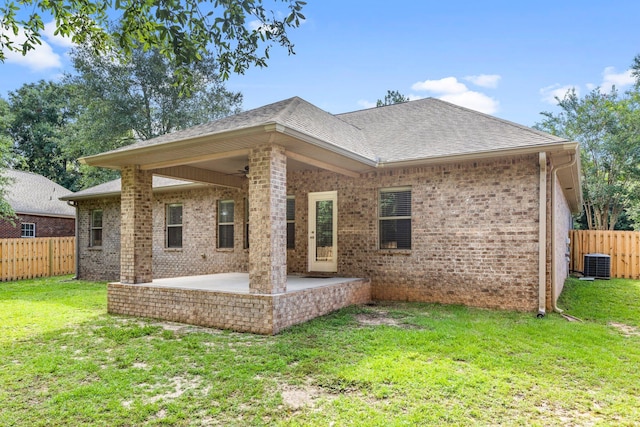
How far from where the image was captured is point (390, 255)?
8570 millimetres

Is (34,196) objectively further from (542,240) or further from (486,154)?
(542,240)

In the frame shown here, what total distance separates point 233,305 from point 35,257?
12994 mm

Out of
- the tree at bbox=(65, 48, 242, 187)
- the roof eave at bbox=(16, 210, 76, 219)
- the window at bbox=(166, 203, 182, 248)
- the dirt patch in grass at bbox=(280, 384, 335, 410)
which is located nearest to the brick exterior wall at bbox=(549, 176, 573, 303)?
the dirt patch in grass at bbox=(280, 384, 335, 410)

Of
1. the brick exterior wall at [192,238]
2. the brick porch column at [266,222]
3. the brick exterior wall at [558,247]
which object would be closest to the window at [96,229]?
the brick exterior wall at [192,238]

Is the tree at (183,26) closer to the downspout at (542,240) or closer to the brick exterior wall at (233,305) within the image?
the brick exterior wall at (233,305)

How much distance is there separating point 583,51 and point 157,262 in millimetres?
17230

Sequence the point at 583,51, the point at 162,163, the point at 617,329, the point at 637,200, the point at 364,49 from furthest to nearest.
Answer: the point at 637,200
the point at 583,51
the point at 364,49
the point at 162,163
the point at 617,329

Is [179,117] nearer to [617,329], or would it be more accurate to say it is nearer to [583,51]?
[583,51]

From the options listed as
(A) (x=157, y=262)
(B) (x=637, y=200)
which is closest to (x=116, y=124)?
(A) (x=157, y=262)

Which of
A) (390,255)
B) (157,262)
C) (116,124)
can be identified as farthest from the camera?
(116,124)

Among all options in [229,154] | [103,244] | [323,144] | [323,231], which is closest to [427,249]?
[323,231]

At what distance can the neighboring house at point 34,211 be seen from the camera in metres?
18.3

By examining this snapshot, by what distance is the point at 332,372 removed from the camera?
4.14 metres

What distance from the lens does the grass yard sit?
3221 millimetres
